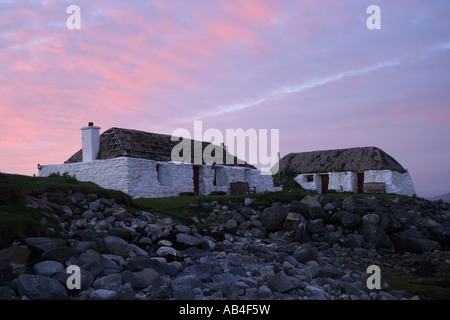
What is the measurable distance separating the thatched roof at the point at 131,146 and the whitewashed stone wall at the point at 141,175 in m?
0.70

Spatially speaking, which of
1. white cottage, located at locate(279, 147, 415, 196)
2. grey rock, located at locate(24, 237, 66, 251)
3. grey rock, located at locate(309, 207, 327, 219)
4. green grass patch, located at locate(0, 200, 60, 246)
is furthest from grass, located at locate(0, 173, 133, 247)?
white cottage, located at locate(279, 147, 415, 196)

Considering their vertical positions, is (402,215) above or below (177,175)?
below

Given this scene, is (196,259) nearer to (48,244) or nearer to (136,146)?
(48,244)

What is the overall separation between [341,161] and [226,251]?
84.1 feet

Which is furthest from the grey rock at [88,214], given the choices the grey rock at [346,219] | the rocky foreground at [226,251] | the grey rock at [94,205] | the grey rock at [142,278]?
the grey rock at [346,219]

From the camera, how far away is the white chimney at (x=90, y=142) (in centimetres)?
2277

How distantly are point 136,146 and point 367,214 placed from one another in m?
13.4

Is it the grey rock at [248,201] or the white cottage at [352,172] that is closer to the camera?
the grey rock at [248,201]

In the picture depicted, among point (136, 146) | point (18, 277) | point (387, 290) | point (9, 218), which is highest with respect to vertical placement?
point (136, 146)

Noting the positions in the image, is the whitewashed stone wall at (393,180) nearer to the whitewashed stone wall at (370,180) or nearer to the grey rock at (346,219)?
the whitewashed stone wall at (370,180)

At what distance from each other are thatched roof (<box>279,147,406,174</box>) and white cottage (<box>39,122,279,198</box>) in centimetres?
1153

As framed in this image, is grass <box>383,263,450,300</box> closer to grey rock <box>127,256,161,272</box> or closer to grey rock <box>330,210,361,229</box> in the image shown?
grey rock <box>330,210,361,229</box>
